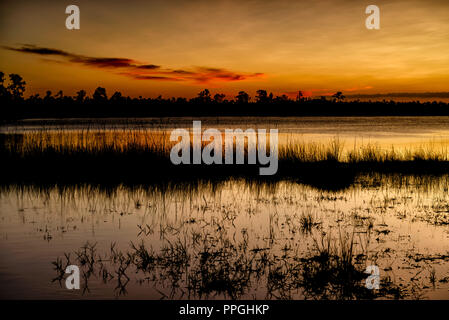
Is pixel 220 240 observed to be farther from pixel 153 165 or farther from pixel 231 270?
pixel 153 165

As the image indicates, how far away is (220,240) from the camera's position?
8219 mm

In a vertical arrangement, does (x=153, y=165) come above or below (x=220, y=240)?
above

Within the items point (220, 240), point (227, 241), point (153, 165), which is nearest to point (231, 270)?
point (227, 241)

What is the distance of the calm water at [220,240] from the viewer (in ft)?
20.2

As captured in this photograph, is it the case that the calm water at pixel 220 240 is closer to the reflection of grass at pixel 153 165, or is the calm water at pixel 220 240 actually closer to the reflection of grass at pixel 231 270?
the reflection of grass at pixel 231 270

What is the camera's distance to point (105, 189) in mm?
13562

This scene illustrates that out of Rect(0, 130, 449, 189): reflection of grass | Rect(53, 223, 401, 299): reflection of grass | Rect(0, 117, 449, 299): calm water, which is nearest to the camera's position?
Rect(53, 223, 401, 299): reflection of grass

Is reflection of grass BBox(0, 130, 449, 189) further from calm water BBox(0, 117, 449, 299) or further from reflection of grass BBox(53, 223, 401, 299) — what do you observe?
reflection of grass BBox(53, 223, 401, 299)

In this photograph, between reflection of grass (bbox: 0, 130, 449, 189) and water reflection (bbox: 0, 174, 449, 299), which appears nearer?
water reflection (bbox: 0, 174, 449, 299)

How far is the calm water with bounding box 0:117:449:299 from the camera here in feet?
20.2

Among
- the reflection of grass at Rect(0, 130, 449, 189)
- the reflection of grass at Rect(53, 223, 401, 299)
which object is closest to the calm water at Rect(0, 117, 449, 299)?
the reflection of grass at Rect(53, 223, 401, 299)

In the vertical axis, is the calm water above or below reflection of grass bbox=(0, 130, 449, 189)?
below
